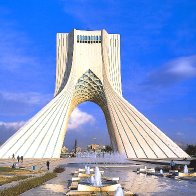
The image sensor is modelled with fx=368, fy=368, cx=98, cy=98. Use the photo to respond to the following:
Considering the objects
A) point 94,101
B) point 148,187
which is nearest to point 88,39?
point 94,101

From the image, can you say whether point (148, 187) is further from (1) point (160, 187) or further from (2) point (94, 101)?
(2) point (94, 101)

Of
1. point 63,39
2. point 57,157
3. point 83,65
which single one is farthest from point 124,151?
point 63,39

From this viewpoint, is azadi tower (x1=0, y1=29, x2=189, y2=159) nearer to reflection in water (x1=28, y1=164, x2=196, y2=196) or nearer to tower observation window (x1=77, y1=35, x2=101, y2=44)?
tower observation window (x1=77, y1=35, x2=101, y2=44)

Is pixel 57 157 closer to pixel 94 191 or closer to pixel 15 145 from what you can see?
pixel 15 145

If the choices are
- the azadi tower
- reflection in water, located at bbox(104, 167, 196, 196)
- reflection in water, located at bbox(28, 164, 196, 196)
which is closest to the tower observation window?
the azadi tower

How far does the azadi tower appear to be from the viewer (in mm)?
28250

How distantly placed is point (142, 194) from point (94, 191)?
105 cm

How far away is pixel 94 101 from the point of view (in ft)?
148

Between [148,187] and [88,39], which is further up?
[88,39]

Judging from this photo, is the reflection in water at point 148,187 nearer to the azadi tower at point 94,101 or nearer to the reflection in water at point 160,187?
the reflection in water at point 160,187

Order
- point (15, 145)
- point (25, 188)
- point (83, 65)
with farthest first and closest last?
point (83, 65), point (15, 145), point (25, 188)

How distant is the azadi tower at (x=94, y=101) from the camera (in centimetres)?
2825

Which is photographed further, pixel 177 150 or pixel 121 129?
pixel 121 129

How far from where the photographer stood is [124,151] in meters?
29.1
